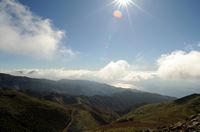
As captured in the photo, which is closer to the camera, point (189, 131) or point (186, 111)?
point (189, 131)

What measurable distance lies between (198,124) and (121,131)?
65.2 metres

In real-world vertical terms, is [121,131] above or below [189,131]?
below

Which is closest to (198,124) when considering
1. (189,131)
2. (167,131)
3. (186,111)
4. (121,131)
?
(189,131)

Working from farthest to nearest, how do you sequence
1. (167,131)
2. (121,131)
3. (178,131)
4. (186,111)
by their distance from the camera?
(186,111) < (121,131) < (167,131) < (178,131)

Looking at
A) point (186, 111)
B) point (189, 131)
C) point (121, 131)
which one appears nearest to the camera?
point (189, 131)

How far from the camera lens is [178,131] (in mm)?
48562

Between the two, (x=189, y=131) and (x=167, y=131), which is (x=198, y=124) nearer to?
(x=189, y=131)

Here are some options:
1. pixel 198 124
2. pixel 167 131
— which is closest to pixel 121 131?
pixel 167 131

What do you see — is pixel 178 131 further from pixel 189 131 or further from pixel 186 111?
pixel 186 111

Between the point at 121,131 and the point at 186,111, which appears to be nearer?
the point at 121,131

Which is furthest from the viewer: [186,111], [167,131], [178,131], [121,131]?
[186,111]

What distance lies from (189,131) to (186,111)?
170 m

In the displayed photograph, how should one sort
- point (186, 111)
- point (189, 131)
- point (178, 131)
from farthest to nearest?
point (186, 111), point (178, 131), point (189, 131)

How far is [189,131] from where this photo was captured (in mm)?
44031
